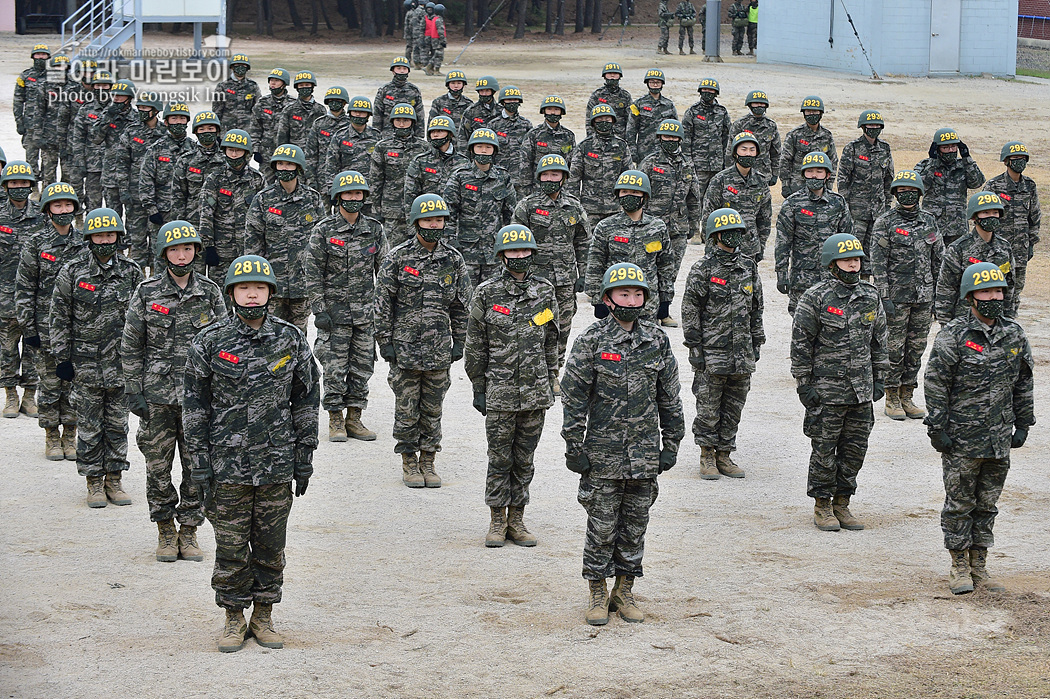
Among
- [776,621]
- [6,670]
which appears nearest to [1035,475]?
[776,621]

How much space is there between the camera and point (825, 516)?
1005cm

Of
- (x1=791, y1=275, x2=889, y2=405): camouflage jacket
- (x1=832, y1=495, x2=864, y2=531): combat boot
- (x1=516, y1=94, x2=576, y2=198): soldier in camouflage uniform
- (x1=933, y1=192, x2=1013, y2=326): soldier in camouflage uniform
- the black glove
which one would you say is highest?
(x1=516, y1=94, x2=576, y2=198): soldier in camouflage uniform

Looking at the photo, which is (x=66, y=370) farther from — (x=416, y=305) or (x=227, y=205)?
(x=227, y=205)

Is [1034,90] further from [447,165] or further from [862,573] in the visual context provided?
[862,573]

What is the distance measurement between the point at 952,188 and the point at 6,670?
12395 millimetres

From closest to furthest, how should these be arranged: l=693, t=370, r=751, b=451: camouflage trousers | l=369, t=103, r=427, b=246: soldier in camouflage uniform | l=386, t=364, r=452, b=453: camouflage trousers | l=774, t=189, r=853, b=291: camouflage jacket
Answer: l=386, t=364, r=452, b=453: camouflage trousers, l=693, t=370, r=751, b=451: camouflage trousers, l=774, t=189, r=853, b=291: camouflage jacket, l=369, t=103, r=427, b=246: soldier in camouflage uniform

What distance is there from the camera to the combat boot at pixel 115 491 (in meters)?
10.3

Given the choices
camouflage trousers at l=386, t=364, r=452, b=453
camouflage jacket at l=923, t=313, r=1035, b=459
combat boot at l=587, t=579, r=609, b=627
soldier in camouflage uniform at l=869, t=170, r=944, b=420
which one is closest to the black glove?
camouflage trousers at l=386, t=364, r=452, b=453

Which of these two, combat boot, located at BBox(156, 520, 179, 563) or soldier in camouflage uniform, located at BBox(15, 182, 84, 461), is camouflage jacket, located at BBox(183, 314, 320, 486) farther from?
soldier in camouflage uniform, located at BBox(15, 182, 84, 461)

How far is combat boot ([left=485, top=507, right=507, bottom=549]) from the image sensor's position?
960 centimetres

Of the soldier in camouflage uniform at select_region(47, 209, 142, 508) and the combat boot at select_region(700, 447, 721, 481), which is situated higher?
the soldier in camouflage uniform at select_region(47, 209, 142, 508)

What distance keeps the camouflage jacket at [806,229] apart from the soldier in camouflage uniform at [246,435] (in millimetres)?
7924

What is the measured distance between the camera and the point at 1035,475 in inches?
440

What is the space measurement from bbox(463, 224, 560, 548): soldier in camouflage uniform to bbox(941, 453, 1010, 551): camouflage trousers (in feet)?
9.57
